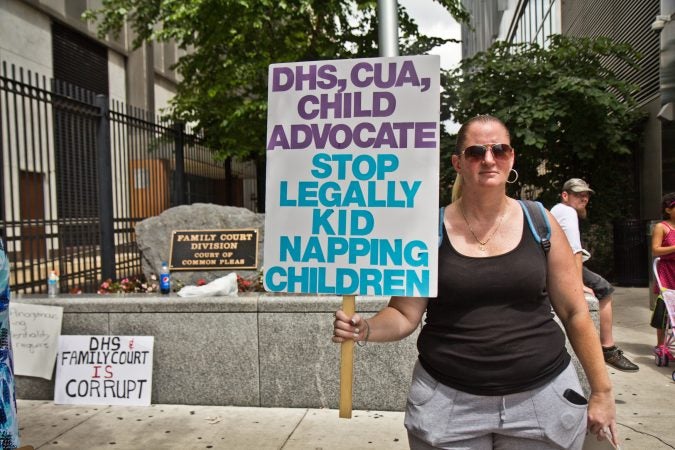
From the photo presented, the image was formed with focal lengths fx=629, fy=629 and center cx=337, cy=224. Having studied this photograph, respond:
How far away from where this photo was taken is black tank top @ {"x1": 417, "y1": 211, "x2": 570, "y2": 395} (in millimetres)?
2150

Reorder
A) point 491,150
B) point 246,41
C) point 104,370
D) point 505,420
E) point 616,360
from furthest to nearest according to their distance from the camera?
point 246,41
point 616,360
point 104,370
point 491,150
point 505,420

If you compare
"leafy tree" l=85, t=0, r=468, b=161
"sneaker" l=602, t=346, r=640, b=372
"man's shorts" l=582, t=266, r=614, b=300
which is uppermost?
"leafy tree" l=85, t=0, r=468, b=161

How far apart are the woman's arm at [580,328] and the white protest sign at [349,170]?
0.49m

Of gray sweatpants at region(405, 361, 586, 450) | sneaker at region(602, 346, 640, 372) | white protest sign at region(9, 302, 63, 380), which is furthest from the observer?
sneaker at region(602, 346, 640, 372)

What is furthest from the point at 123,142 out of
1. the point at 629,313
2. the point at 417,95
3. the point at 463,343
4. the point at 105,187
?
the point at 629,313

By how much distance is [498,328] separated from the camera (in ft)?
7.09

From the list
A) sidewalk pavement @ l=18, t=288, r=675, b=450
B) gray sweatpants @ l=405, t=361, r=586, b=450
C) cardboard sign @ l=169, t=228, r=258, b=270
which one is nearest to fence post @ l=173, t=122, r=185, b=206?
cardboard sign @ l=169, t=228, r=258, b=270

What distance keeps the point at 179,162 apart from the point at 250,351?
214 inches

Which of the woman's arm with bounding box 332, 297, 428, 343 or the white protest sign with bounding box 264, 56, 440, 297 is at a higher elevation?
the white protest sign with bounding box 264, 56, 440, 297

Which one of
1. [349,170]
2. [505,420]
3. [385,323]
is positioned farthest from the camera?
[349,170]

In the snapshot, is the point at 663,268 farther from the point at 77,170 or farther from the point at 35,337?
the point at 77,170

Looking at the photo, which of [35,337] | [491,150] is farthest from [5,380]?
[35,337]

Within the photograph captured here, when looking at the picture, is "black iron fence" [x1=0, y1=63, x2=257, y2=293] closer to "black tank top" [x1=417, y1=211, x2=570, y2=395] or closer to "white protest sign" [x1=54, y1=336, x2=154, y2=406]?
"white protest sign" [x1=54, y1=336, x2=154, y2=406]

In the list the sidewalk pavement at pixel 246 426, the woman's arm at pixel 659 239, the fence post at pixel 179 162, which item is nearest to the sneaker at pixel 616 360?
the sidewalk pavement at pixel 246 426
